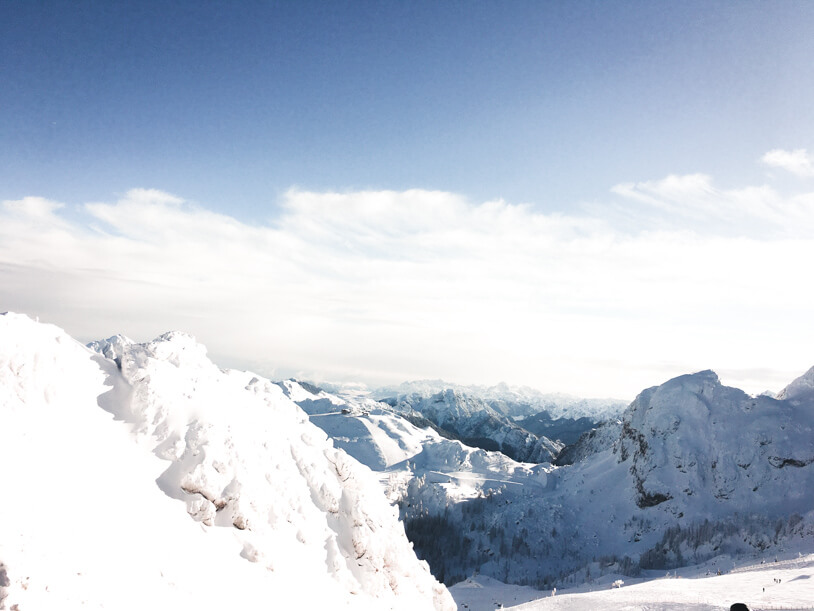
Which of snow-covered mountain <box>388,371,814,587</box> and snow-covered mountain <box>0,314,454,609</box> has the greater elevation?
snow-covered mountain <box>0,314,454,609</box>

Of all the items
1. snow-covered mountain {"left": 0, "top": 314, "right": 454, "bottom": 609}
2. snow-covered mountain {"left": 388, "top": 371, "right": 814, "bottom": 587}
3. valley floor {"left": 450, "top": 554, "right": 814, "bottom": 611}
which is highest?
snow-covered mountain {"left": 0, "top": 314, "right": 454, "bottom": 609}

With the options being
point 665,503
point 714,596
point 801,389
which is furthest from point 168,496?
point 801,389

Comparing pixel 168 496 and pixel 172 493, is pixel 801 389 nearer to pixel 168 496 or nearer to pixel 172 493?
pixel 172 493

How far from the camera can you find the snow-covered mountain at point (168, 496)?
1923 centimetres

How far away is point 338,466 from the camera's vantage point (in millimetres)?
38875

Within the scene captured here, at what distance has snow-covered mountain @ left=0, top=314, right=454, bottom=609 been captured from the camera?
19.2 meters

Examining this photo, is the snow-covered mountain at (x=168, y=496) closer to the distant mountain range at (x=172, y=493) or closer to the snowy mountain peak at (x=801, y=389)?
the distant mountain range at (x=172, y=493)

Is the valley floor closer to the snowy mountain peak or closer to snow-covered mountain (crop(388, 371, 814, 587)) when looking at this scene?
snow-covered mountain (crop(388, 371, 814, 587))

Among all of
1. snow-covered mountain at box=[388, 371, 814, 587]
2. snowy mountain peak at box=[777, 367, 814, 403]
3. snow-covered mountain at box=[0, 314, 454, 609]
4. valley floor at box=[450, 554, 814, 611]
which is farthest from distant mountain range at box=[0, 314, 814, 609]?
snowy mountain peak at box=[777, 367, 814, 403]

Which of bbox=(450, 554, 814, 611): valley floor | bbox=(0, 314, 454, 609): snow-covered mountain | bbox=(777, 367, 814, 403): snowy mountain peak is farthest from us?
bbox=(777, 367, 814, 403): snowy mountain peak

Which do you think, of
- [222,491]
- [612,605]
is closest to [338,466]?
[222,491]

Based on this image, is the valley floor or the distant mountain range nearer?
the distant mountain range

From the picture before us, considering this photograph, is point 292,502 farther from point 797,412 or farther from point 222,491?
point 797,412

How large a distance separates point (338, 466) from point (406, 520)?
469 feet
